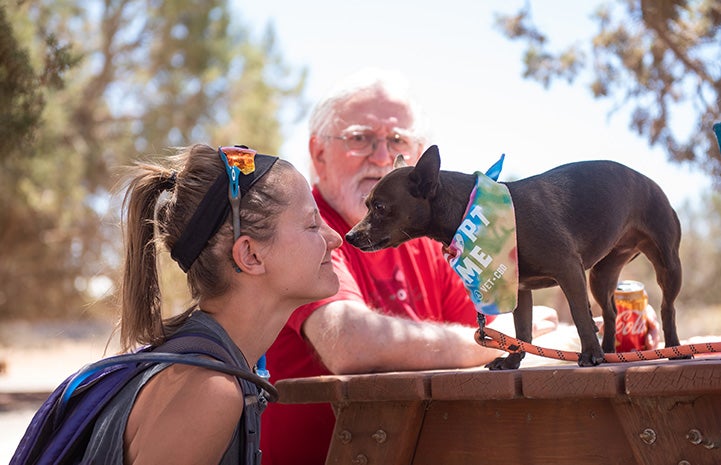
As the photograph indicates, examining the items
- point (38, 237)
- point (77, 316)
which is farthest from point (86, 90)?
point (77, 316)

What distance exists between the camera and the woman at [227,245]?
224cm

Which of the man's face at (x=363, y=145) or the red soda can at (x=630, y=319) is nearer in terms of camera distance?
the red soda can at (x=630, y=319)

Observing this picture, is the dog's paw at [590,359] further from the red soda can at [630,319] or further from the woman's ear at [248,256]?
the woman's ear at [248,256]

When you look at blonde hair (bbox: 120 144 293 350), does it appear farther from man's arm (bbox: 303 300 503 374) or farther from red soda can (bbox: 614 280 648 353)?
red soda can (bbox: 614 280 648 353)

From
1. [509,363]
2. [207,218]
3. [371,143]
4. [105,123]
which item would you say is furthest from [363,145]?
[105,123]

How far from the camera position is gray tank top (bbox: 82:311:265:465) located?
1.94m

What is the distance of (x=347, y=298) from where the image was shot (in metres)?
2.90

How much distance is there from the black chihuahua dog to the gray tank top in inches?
17.1

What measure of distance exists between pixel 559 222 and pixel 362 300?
1094mm

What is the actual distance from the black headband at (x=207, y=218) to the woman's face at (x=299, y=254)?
146 mm

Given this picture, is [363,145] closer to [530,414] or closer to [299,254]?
[299,254]

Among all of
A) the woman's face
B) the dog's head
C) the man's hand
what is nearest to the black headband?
A: the woman's face

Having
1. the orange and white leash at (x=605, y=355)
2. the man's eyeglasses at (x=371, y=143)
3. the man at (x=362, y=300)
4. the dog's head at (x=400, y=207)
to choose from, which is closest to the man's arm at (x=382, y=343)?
the man at (x=362, y=300)

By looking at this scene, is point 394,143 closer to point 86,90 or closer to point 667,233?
point 667,233
